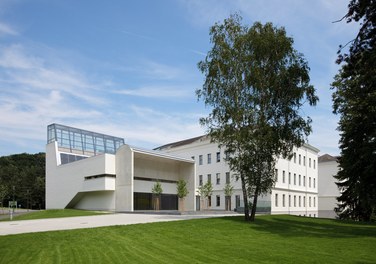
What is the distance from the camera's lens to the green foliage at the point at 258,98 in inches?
1091

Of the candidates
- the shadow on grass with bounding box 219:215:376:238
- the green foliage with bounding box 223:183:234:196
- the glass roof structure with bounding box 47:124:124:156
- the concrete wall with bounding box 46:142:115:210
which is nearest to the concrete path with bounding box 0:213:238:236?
the shadow on grass with bounding box 219:215:376:238

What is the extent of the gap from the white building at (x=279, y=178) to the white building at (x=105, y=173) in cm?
786

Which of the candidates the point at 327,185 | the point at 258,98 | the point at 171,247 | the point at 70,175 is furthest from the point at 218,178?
the point at 171,247

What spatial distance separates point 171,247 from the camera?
15.1 meters

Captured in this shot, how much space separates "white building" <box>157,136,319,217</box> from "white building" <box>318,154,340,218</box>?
456 cm

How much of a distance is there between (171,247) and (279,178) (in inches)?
1943

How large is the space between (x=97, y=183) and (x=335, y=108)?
104 feet

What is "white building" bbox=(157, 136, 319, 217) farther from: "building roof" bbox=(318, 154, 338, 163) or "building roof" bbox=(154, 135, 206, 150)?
"building roof" bbox=(318, 154, 338, 163)

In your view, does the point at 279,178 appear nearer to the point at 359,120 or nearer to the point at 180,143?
the point at 180,143

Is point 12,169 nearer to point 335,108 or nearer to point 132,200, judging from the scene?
point 132,200

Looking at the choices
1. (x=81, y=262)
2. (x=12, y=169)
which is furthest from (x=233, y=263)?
(x=12, y=169)

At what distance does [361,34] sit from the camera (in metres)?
14.1

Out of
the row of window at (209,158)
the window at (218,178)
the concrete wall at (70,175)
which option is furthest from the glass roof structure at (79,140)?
the window at (218,178)

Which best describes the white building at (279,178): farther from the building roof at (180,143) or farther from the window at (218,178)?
the building roof at (180,143)
